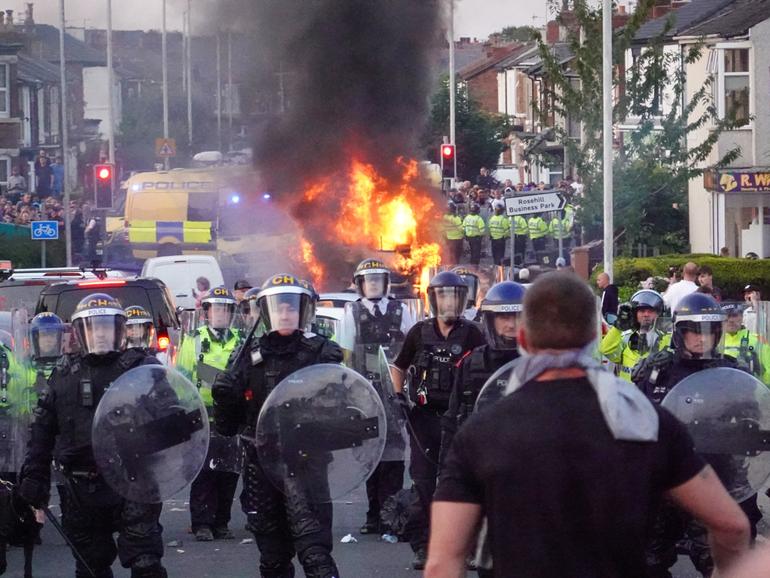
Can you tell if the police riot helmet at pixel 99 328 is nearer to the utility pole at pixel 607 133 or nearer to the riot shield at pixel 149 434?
the riot shield at pixel 149 434

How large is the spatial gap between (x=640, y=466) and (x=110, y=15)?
156 ft

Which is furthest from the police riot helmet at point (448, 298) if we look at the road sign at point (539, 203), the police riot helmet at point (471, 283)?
the road sign at point (539, 203)

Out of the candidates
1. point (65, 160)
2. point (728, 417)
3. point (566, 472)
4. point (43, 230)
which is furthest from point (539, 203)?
point (566, 472)

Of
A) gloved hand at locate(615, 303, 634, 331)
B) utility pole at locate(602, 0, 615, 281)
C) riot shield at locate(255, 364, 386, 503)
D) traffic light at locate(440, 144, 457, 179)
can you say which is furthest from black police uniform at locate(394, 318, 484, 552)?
traffic light at locate(440, 144, 457, 179)

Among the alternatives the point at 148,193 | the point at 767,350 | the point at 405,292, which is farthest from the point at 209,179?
the point at 767,350

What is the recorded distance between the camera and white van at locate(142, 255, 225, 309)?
20.4 meters

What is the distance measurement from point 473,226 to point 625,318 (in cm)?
1982

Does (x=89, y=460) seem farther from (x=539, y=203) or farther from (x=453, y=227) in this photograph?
(x=453, y=227)

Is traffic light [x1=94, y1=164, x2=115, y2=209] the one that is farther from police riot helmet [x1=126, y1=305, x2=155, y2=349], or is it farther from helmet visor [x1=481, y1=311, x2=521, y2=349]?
helmet visor [x1=481, y1=311, x2=521, y2=349]

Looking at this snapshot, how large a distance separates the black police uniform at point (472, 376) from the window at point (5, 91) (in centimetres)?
4911

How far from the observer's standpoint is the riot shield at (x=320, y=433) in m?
7.06

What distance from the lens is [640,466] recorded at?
367cm

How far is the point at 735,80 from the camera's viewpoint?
34.0 meters

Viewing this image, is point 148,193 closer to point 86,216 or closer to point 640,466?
point 86,216
